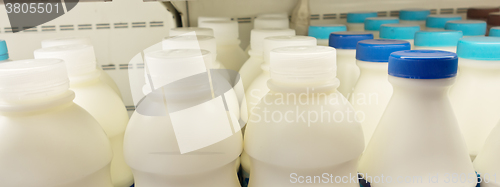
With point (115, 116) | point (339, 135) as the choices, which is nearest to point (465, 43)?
point (339, 135)

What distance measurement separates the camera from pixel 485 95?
1.86 ft

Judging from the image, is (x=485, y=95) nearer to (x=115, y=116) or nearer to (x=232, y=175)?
(x=232, y=175)

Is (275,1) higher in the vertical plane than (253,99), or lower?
higher

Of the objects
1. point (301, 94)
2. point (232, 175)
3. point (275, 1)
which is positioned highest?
point (275, 1)

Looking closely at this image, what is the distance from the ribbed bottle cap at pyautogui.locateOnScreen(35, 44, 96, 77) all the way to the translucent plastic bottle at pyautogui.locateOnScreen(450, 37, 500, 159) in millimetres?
618

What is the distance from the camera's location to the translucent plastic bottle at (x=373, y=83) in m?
0.56

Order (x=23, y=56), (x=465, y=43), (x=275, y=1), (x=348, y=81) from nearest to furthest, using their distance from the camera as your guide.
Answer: (x=465, y=43) → (x=348, y=81) → (x=23, y=56) → (x=275, y=1)

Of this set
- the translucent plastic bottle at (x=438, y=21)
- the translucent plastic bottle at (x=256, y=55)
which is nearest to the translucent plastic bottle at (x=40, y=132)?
the translucent plastic bottle at (x=256, y=55)

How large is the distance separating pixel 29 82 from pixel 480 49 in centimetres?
66

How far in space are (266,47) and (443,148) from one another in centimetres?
32

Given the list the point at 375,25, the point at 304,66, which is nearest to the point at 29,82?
the point at 304,66

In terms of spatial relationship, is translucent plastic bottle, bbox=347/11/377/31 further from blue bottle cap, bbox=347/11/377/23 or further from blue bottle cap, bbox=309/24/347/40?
blue bottle cap, bbox=309/24/347/40

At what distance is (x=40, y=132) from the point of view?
420mm

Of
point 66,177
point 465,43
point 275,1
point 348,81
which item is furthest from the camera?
point 275,1
